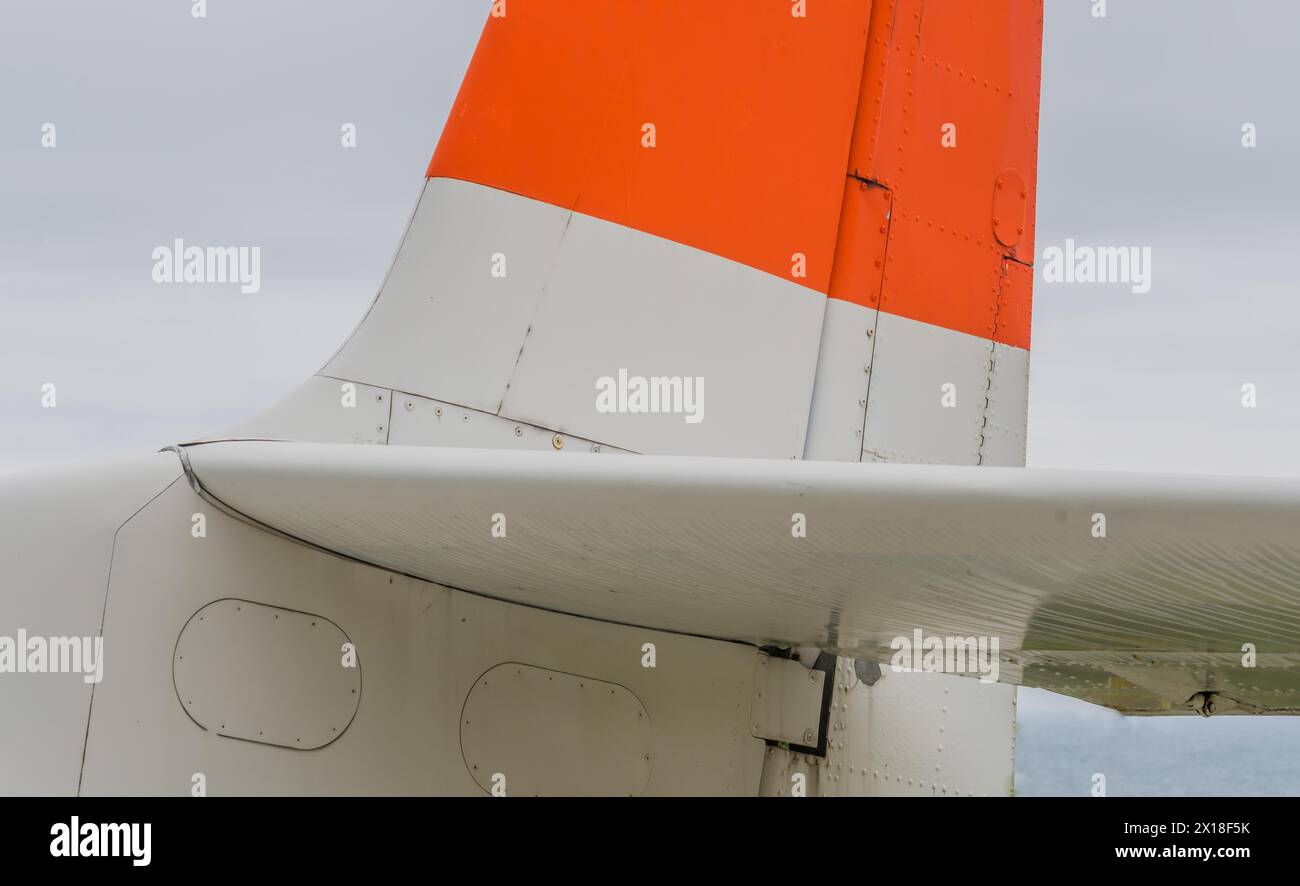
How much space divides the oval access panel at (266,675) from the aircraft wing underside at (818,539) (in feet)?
0.61

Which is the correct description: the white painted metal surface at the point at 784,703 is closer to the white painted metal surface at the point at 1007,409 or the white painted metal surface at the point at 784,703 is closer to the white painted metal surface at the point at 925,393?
the white painted metal surface at the point at 925,393

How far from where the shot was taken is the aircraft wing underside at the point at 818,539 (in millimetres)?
1820

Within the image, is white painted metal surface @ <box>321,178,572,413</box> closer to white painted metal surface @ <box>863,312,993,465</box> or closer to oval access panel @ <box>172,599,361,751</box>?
oval access panel @ <box>172,599,361,751</box>

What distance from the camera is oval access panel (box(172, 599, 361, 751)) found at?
2473mm

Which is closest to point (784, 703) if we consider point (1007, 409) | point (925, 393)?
point (925, 393)

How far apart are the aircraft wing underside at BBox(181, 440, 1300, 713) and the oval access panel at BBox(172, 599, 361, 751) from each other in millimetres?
187

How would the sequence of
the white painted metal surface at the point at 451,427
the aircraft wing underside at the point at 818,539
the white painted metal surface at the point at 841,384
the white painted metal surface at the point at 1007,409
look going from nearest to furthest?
the aircraft wing underside at the point at 818,539 → the white painted metal surface at the point at 451,427 → the white painted metal surface at the point at 841,384 → the white painted metal surface at the point at 1007,409

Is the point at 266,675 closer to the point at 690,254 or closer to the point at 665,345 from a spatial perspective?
the point at 665,345

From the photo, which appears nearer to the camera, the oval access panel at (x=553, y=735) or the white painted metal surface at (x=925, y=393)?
the oval access panel at (x=553, y=735)

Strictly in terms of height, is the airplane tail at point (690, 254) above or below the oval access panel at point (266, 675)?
above

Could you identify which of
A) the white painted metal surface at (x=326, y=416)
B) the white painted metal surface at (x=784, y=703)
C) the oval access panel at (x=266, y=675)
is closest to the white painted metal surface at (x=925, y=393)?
the white painted metal surface at (x=784, y=703)

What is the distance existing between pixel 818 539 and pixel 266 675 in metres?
1.17
